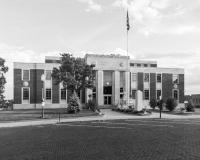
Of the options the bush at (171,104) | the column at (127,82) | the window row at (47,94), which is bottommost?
the bush at (171,104)

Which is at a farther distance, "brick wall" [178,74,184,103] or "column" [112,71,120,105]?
"brick wall" [178,74,184,103]

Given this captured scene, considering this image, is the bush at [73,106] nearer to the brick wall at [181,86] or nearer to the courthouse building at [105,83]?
the courthouse building at [105,83]

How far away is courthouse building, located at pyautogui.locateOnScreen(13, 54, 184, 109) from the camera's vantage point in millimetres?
43438

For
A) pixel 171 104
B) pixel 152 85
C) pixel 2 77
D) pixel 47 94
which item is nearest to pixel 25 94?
pixel 47 94

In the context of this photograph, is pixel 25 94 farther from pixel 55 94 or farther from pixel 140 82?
pixel 140 82

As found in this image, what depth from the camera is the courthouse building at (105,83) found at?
143 ft

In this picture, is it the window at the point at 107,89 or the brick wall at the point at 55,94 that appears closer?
the brick wall at the point at 55,94

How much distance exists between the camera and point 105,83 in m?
47.0

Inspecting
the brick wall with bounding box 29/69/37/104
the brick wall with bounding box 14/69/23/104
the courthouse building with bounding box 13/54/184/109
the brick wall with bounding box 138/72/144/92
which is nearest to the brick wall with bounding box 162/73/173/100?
the courthouse building with bounding box 13/54/184/109

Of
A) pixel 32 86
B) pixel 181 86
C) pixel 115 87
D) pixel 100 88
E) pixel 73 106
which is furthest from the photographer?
pixel 181 86

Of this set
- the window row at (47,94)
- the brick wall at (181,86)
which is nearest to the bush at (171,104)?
the brick wall at (181,86)

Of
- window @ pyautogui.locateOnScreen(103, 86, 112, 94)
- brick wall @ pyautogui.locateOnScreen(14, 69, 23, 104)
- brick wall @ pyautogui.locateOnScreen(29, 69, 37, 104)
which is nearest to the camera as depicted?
brick wall @ pyautogui.locateOnScreen(14, 69, 23, 104)

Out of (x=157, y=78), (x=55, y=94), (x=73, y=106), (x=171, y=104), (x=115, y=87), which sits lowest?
(x=171, y=104)

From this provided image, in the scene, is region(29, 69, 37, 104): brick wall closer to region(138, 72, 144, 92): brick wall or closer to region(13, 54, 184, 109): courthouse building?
region(13, 54, 184, 109): courthouse building
